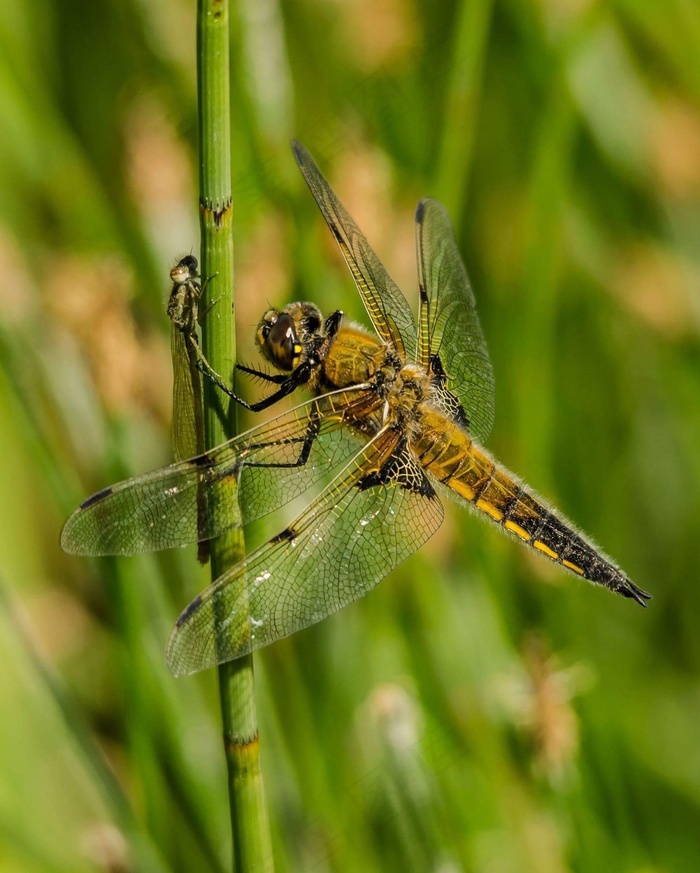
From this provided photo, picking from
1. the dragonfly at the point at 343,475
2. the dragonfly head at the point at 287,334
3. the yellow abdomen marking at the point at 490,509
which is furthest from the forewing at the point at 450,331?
the dragonfly head at the point at 287,334

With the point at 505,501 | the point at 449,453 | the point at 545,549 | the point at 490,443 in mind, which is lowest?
the point at 545,549

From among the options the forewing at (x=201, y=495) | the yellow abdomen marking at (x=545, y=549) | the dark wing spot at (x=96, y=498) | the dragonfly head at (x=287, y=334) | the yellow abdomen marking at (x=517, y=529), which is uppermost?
the dragonfly head at (x=287, y=334)

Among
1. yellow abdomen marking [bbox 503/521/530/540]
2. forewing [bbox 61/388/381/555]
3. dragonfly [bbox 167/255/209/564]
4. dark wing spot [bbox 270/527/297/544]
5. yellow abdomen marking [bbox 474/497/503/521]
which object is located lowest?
yellow abdomen marking [bbox 503/521/530/540]

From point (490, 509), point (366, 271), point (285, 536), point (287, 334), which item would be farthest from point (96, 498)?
A: point (490, 509)

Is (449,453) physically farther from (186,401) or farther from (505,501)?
(186,401)

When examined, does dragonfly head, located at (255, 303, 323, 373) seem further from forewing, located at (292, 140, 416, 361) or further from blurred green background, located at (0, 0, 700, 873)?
blurred green background, located at (0, 0, 700, 873)

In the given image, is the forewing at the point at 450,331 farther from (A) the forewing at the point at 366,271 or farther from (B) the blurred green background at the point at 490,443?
(B) the blurred green background at the point at 490,443

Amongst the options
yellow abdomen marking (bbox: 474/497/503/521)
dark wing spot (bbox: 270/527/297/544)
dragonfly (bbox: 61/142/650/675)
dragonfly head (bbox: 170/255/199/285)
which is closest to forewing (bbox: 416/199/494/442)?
dragonfly (bbox: 61/142/650/675)
